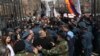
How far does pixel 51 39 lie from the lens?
42.2 ft

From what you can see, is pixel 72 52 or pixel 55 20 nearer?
pixel 72 52

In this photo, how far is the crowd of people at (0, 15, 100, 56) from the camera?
12.1 meters

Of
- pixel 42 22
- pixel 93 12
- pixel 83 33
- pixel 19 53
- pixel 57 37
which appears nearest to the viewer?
pixel 19 53

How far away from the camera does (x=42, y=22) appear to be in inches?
679

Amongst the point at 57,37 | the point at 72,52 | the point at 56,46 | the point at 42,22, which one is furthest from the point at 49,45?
the point at 42,22

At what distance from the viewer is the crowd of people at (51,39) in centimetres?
1214

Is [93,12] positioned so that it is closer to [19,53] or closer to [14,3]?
[14,3]

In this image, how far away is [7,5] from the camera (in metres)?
16.6

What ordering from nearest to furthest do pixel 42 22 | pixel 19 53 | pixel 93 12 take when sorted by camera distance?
1. pixel 19 53
2. pixel 42 22
3. pixel 93 12

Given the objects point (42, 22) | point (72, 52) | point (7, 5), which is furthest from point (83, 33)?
point (7, 5)

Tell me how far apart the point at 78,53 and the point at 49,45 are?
488cm

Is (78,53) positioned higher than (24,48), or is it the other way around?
(24,48)

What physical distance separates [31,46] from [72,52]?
13.4 feet

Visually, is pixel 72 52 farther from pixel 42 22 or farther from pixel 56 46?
pixel 56 46
